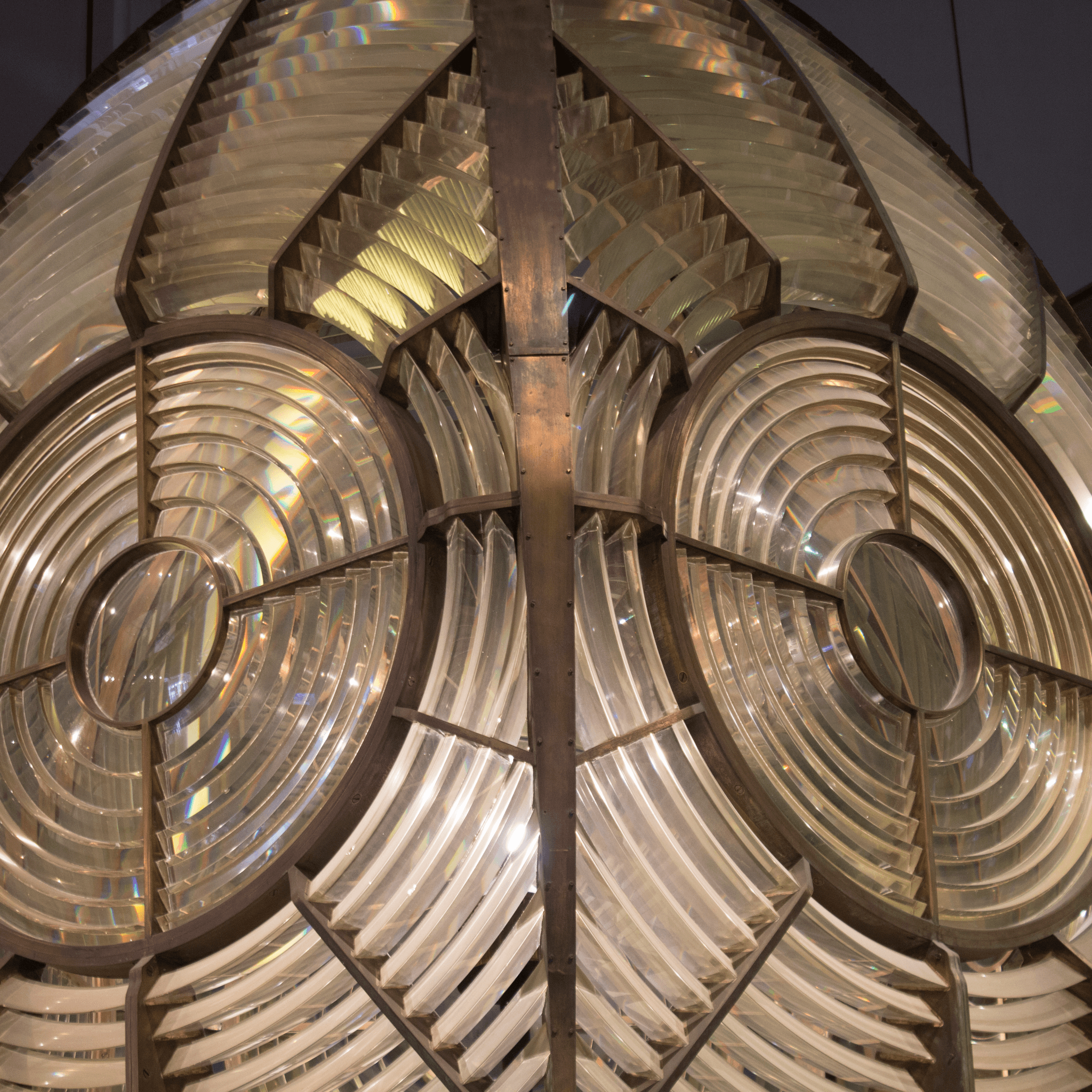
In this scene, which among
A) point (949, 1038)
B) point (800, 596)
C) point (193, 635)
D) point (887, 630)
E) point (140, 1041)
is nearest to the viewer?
point (140, 1041)

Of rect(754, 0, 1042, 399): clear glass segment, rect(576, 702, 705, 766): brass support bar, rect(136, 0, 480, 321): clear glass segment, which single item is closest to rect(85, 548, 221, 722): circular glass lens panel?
rect(136, 0, 480, 321): clear glass segment

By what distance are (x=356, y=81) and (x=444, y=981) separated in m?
2.25

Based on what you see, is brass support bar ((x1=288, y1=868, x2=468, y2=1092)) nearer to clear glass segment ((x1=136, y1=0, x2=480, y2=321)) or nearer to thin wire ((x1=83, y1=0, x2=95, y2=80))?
clear glass segment ((x1=136, y1=0, x2=480, y2=321))

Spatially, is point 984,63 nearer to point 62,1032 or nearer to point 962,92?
point 962,92

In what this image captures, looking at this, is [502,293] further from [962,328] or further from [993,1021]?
[993,1021]

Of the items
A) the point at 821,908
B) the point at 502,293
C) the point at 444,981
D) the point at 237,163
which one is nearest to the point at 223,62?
the point at 237,163

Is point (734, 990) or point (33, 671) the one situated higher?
point (33, 671)

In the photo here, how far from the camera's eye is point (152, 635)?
288cm

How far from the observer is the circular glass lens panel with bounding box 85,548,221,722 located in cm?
281

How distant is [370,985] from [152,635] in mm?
1037

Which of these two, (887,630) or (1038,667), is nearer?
(887,630)

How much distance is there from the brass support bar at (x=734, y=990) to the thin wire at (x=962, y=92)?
4246 mm

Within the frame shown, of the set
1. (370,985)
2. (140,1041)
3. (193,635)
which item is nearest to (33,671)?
(193,635)

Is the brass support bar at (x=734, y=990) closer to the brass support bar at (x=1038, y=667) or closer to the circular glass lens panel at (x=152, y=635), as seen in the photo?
the brass support bar at (x=1038, y=667)
